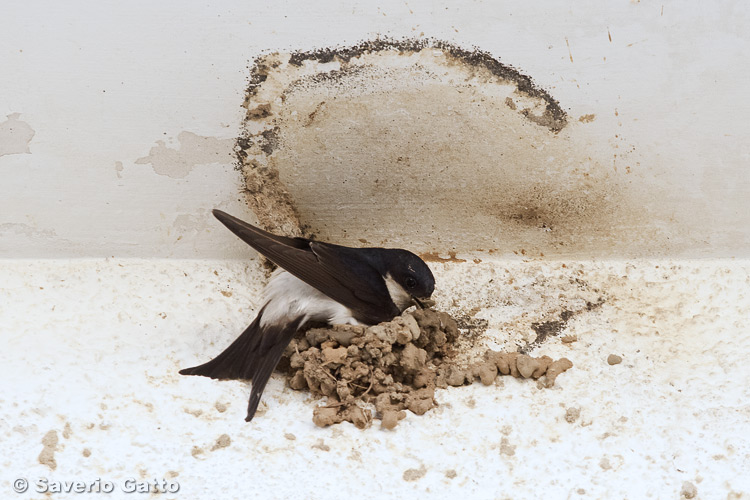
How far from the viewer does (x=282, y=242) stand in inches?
78.1

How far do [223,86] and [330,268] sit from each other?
0.56m

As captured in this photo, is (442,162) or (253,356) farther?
(442,162)

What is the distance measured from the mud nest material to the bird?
74 mm

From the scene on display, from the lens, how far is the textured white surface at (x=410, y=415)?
154 cm

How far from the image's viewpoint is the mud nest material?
1.76 m

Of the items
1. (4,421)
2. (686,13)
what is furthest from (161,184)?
(686,13)

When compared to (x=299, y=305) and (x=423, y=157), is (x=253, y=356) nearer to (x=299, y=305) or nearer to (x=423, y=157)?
(x=299, y=305)

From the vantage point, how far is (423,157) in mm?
2068

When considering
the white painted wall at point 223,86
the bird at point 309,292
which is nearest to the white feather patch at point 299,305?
the bird at point 309,292

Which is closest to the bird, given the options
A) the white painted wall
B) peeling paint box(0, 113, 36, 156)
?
the white painted wall

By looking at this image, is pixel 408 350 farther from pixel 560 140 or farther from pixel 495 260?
pixel 560 140

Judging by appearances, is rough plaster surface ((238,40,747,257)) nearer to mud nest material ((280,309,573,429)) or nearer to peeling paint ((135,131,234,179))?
peeling paint ((135,131,234,179))

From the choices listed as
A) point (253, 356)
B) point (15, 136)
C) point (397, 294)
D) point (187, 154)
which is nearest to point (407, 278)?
point (397, 294)

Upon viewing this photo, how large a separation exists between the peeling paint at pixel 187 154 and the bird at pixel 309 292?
0.65ft
